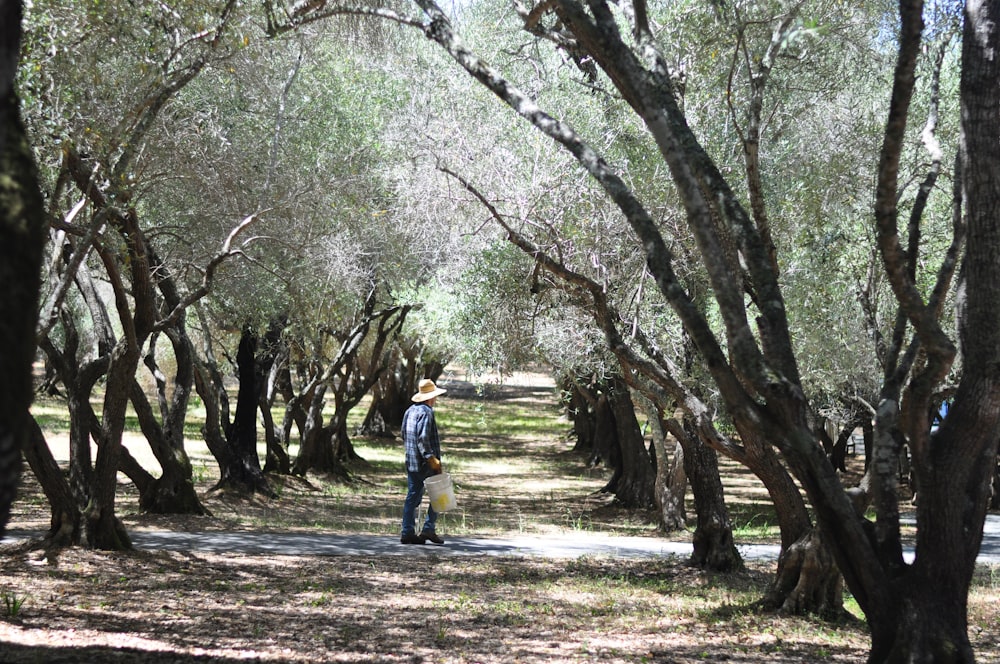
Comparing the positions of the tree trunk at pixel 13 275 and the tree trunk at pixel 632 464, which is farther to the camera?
the tree trunk at pixel 632 464

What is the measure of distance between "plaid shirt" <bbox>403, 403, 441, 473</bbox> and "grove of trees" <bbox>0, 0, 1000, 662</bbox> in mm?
1598

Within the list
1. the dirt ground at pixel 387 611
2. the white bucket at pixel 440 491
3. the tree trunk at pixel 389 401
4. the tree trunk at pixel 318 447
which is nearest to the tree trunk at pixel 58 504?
the dirt ground at pixel 387 611

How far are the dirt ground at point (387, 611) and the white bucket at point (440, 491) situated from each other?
595 millimetres

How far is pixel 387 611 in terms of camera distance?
8172 millimetres

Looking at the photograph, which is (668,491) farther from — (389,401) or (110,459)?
(389,401)

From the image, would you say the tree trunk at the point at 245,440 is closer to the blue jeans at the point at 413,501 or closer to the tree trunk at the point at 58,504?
the blue jeans at the point at 413,501

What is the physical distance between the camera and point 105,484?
980 centimetres

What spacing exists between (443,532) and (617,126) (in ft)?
20.7

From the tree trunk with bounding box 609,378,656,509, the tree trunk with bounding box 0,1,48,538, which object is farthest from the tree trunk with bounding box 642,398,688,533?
the tree trunk with bounding box 0,1,48,538

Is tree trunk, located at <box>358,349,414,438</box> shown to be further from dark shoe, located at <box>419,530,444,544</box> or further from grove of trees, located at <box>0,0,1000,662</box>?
dark shoe, located at <box>419,530,444,544</box>

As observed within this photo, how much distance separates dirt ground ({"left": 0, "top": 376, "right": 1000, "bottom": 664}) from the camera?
6.73 m

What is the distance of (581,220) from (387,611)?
480 cm

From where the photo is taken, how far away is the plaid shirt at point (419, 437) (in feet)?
36.7

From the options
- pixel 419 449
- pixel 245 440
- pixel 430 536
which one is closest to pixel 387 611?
pixel 419 449
